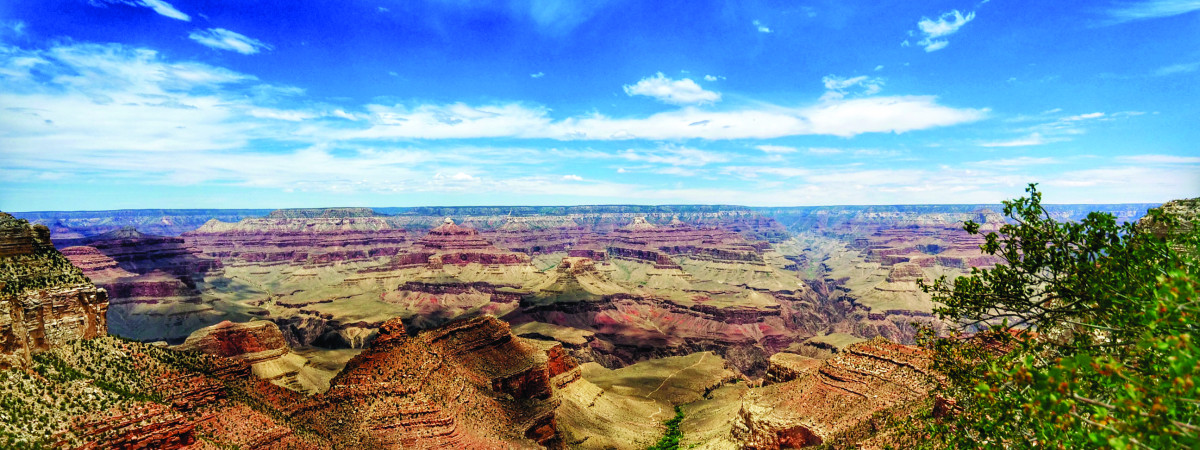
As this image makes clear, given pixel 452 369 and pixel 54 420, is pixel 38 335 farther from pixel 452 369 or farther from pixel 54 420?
pixel 452 369

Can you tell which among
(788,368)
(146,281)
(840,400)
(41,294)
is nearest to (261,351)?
(41,294)

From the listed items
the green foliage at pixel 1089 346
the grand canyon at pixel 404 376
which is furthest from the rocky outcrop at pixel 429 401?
the green foliage at pixel 1089 346

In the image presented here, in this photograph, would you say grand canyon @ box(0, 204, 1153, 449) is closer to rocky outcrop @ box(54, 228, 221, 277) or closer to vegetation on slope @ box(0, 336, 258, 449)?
vegetation on slope @ box(0, 336, 258, 449)

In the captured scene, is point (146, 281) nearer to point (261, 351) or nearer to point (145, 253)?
point (145, 253)

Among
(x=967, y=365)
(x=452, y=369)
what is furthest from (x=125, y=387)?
(x=967, y=365)

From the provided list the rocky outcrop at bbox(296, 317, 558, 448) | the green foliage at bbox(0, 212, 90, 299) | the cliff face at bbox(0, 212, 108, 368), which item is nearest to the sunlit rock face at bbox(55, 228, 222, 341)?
the rocky outcrop at bbox(296, 317, 558, 448)

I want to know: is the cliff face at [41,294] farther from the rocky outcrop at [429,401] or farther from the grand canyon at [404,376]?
the rocky outcrop at [429,401]
